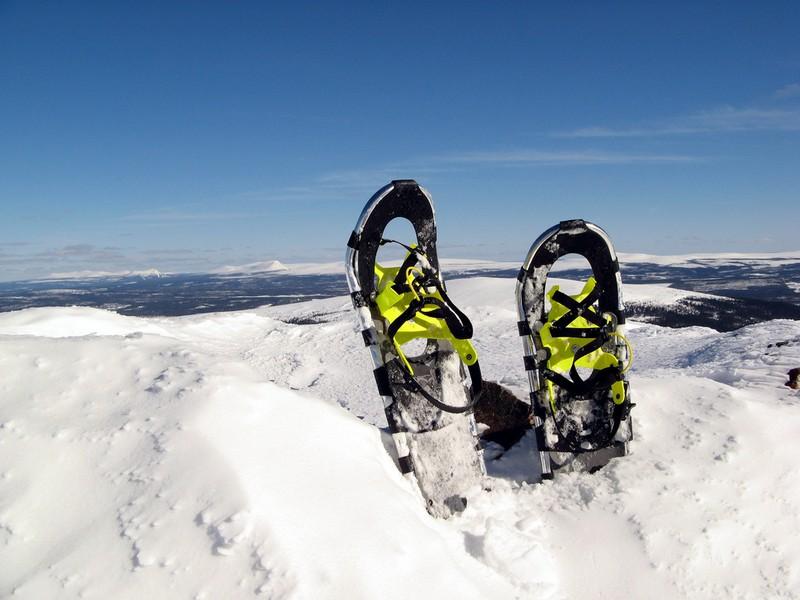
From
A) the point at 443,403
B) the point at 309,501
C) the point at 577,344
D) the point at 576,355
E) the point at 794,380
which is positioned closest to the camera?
the point at 309,501

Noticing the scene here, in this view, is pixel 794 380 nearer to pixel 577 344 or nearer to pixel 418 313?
pixel 577 344

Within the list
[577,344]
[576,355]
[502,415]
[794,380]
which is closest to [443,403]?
[576,355]

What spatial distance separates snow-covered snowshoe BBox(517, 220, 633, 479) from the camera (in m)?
5.22

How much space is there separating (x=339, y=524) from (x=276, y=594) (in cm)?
63

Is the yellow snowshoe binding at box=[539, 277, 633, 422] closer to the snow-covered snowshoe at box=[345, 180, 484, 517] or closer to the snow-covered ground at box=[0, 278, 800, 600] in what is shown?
the snow-covered ground at box=[0, 278, 800, 600]

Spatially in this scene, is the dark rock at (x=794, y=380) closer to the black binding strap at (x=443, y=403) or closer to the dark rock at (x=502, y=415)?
the dark rock at (x=502, y=415)

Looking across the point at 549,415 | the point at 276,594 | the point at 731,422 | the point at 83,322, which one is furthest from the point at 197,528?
the point at 83,322

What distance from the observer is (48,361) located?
157 inches

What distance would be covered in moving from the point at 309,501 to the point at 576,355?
344 centimetres

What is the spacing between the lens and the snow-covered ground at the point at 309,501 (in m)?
2.71

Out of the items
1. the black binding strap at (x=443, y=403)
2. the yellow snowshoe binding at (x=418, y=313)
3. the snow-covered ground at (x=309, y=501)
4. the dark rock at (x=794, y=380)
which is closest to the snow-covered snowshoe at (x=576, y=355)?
the snow-covered ground at (x=309, y=501)

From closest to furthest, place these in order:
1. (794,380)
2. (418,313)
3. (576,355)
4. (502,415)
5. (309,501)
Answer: (309,501), (418,313), (576,355), (502,415), (794,380)

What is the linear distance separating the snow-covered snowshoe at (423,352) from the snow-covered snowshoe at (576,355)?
80cm

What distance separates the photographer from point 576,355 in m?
5.59
